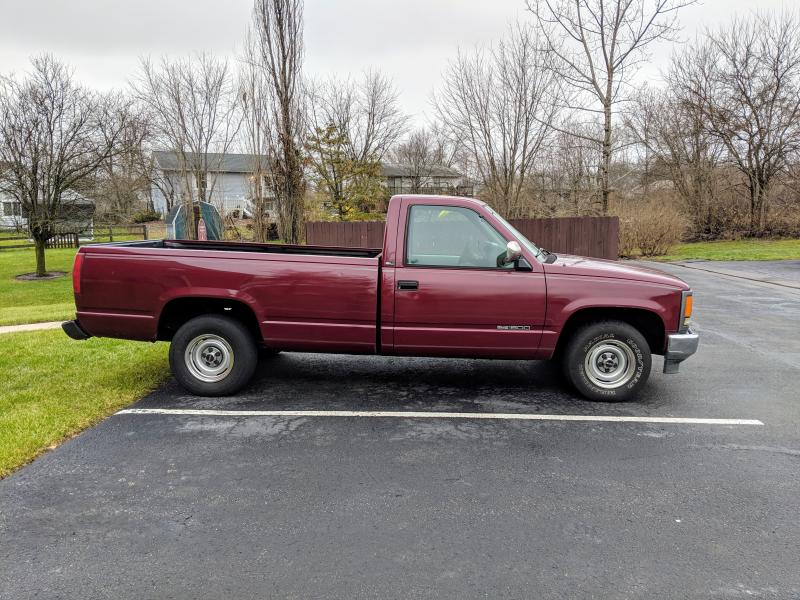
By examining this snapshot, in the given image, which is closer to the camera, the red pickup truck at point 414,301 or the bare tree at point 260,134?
the red pickup truck at point 414,301

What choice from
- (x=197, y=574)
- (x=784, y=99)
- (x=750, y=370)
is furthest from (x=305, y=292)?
(x=784, y=99)

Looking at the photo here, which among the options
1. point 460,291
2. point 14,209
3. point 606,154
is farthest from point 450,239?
point 14,209

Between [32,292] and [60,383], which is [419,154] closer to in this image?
[32,292]

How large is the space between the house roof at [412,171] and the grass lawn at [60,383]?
37064mm

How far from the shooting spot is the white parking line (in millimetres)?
4641

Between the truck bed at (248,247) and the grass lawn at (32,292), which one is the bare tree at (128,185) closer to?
the grass lawn at (32,292)

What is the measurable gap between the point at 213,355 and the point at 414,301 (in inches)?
83.2

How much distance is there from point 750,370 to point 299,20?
1277cm

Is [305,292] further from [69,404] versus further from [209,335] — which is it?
[69,404]

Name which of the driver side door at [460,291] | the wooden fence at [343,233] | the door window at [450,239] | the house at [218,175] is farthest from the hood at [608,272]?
the wooden fence at [343,233]

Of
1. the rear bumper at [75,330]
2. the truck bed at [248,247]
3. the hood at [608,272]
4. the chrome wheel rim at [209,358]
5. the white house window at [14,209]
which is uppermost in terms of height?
the white house window at [14,209]

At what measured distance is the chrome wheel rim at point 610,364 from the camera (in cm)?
507

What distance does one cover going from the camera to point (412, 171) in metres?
46.7

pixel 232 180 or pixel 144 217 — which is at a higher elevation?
pixel 232 180
